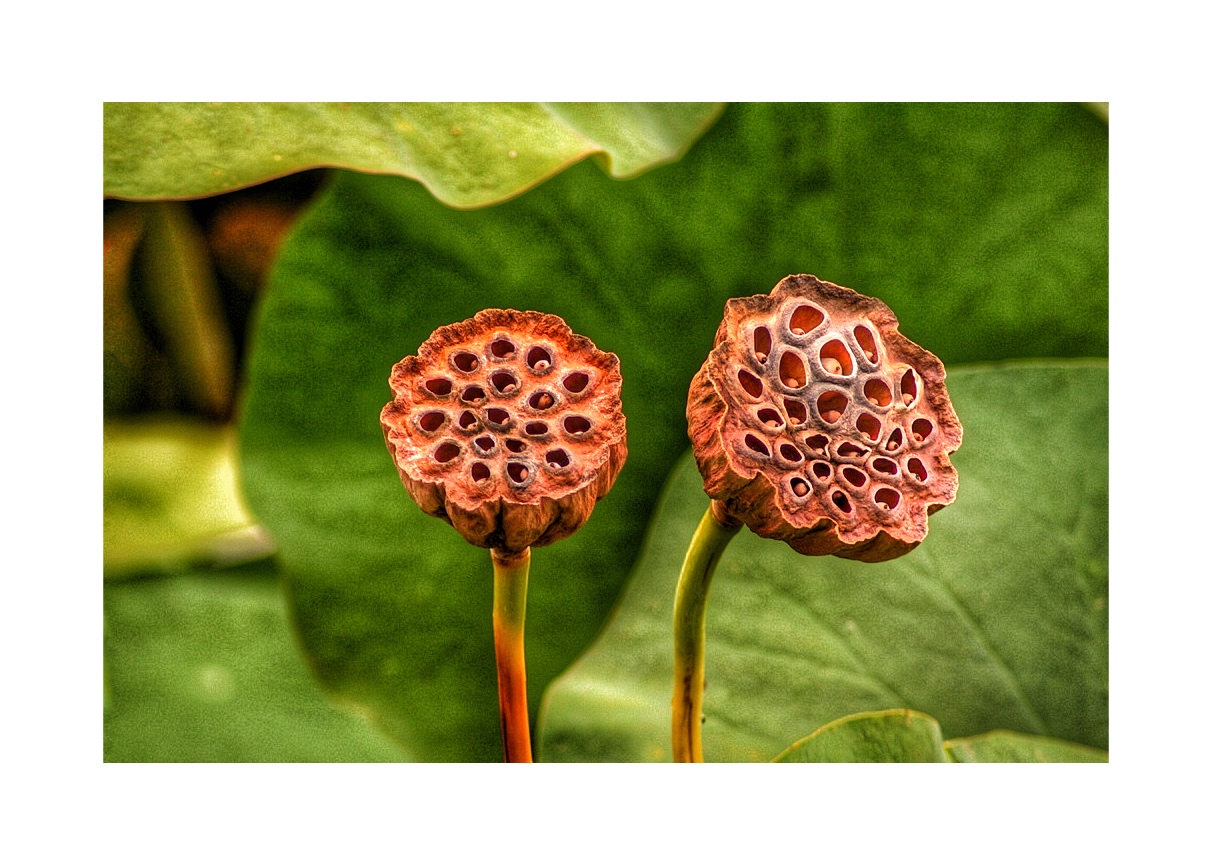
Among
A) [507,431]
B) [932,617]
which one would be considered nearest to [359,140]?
[507,431]

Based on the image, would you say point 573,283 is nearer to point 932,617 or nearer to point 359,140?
point 359,140

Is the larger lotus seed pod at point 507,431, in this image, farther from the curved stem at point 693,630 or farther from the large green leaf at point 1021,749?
the large green leaf at point 1021,749

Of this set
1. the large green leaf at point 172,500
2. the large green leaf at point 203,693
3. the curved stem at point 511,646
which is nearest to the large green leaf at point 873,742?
the curved stem at point 511,646

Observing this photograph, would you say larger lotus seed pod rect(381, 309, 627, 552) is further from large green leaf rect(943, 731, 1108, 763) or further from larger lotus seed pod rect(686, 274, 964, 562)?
large green leaf rect(943, 731, 1108, 763)

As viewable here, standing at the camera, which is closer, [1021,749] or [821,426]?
[821,426]
